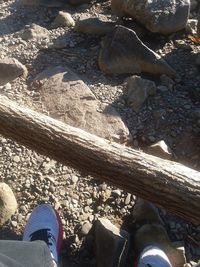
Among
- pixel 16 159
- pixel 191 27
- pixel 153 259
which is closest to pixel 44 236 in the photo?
pixel 16 159

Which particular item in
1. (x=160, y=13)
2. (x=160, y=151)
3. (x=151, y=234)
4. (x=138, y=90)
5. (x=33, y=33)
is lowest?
(x=151, y=234)

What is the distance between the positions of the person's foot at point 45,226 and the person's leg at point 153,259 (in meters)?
0.45

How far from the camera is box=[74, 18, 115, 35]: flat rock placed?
3.64m

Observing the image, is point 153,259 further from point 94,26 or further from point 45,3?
point 45,3

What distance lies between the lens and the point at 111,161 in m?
2.13

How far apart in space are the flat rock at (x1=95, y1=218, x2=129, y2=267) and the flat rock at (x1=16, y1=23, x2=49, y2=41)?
72.5 inches

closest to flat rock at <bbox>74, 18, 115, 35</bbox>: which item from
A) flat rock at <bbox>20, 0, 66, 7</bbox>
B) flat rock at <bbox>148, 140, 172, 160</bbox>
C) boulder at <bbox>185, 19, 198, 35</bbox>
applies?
flat rock at <bbox>20, 0, 66, 7</bbox>

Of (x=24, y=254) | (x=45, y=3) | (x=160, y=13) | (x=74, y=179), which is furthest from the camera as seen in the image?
(x=45, y=3)

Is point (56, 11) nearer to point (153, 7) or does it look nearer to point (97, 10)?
point (97, 10)

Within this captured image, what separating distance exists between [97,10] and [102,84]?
1013mm

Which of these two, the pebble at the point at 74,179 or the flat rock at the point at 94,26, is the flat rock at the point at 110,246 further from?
the flat rock at the point at 94,26

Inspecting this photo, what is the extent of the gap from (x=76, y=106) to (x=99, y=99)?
0.19m

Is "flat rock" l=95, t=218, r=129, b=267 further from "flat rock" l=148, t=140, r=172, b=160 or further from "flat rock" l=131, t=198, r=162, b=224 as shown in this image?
"flat rock" l=148, t=140, r=172, b=160

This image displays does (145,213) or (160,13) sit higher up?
(160,13)
